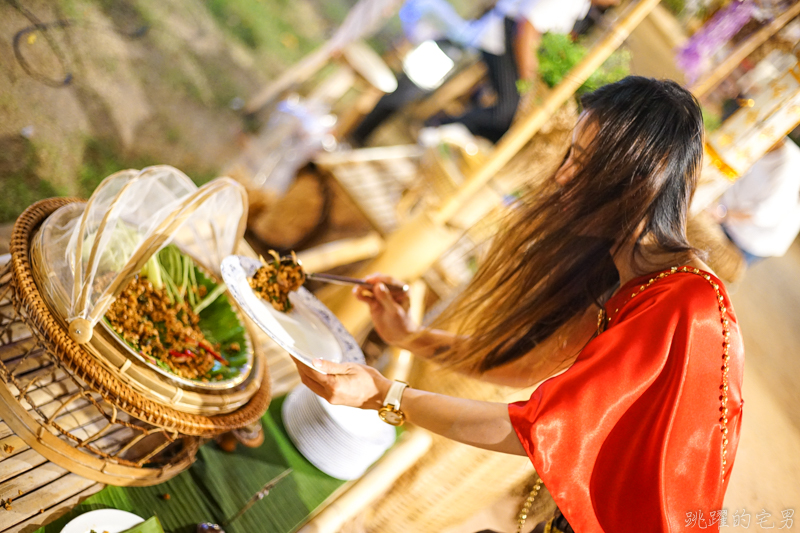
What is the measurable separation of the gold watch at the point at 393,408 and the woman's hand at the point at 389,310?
0.49 meters

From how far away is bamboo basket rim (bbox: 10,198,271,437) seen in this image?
114cm

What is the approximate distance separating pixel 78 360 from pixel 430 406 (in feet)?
2.63

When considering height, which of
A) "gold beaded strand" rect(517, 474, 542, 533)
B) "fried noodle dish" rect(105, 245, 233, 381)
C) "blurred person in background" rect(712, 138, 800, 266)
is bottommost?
"blurred person in background" rect(712, 138, 800, 266)

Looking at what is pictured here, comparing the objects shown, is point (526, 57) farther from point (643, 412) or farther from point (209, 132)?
point (643, 412)

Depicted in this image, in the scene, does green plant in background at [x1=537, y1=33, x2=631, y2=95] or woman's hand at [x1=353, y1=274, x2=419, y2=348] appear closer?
woman's hand at [x1=353, y1=274, x2=419, y2=348]

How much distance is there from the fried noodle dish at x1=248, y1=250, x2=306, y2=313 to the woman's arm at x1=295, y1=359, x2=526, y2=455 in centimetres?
23

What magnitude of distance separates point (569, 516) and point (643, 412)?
0.28m

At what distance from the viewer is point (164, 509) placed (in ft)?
4.86

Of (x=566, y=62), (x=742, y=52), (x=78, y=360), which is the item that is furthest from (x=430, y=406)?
(x=742, y=52)

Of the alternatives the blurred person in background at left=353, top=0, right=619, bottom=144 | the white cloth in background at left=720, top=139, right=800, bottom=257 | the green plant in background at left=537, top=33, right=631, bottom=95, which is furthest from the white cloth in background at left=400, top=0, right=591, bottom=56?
the white cloth in background at left=720, top=139, right=800, bottom=257

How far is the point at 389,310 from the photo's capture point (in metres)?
1.84

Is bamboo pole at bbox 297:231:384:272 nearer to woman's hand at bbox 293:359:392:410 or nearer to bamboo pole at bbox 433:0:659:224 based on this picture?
bamboo pole at bbox 433:0:659:224

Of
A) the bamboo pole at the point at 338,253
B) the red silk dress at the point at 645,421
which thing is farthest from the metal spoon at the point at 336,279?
the bamboo pole at the point at 338,253

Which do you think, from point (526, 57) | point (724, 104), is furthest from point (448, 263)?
point (724, 104)
